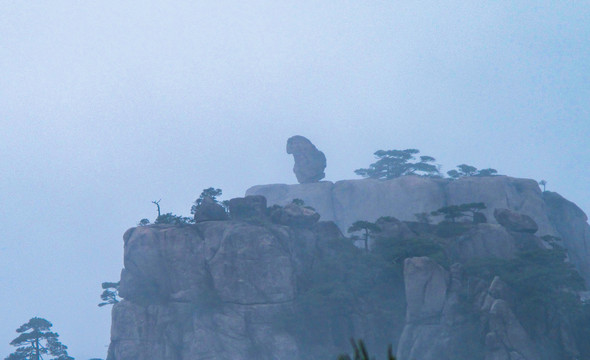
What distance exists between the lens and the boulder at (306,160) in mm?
93812

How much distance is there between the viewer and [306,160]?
9400 centimetres

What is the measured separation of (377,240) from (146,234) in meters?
19.6

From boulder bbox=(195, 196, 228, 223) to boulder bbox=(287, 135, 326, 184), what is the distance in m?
28.1

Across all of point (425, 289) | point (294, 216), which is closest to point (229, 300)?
point (294, 216)

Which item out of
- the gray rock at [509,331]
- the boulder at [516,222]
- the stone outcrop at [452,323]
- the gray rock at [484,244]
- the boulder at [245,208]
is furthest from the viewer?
the boulder at [516,222]

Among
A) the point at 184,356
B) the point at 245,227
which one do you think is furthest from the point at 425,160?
the point at 184,356

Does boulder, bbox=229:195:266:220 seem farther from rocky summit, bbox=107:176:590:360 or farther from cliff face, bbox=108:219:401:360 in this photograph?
cliff face, bbox=108:219:401:360

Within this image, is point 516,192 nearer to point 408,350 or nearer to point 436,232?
point 436,232

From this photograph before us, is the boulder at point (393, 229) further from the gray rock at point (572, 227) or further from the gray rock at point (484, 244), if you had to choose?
the gray rock at point (572, 227)

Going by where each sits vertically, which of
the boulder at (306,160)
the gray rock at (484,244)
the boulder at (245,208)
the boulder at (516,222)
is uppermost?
the boulder at (306,160)

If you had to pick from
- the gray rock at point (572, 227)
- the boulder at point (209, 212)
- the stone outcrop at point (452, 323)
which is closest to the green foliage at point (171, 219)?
the boulder at point (209, 212)

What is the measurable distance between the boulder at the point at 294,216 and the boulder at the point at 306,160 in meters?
26.6

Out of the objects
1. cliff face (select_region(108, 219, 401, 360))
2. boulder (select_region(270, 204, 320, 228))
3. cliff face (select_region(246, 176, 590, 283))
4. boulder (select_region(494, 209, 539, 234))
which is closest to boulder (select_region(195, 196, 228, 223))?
cliff face (select_region(108, 219, 401, 360))

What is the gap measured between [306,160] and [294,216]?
94.0 feet
